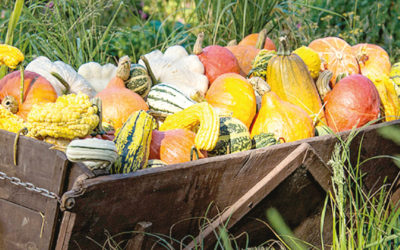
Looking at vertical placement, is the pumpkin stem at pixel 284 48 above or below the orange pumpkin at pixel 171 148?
above

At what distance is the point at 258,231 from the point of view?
285 cm

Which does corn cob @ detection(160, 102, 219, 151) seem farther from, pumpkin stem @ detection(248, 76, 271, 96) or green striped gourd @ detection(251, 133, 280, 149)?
pumpkin stem @ detection(248, 76, 271, 96)

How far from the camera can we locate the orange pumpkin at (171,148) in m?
2.79

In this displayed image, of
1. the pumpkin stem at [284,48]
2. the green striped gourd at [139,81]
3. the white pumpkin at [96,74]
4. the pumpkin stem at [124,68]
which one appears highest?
the pumpkin stem at [284,48]

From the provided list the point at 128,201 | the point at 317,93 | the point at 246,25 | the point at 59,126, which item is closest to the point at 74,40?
the point at 246,25

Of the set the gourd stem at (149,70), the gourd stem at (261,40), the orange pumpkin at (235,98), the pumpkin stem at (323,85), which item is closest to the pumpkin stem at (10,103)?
the gourd stem at (149,70)

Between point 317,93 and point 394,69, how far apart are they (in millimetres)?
1313

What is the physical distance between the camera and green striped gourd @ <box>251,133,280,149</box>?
3.13 metres

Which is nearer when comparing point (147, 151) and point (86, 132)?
point (86, 132)

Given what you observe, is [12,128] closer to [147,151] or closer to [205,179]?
[147,151]

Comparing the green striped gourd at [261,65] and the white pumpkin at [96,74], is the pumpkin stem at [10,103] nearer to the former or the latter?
the white pumpkin at [96,74]

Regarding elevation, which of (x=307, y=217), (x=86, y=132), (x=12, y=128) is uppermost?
(x=86, y=132)

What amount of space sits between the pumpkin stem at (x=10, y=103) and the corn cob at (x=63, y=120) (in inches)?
27.8

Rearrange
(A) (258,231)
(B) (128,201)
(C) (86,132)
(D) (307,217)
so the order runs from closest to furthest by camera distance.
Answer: (B) (128,201) → (C) (86,132) → (A) (258,231) → (D) (307,217)
